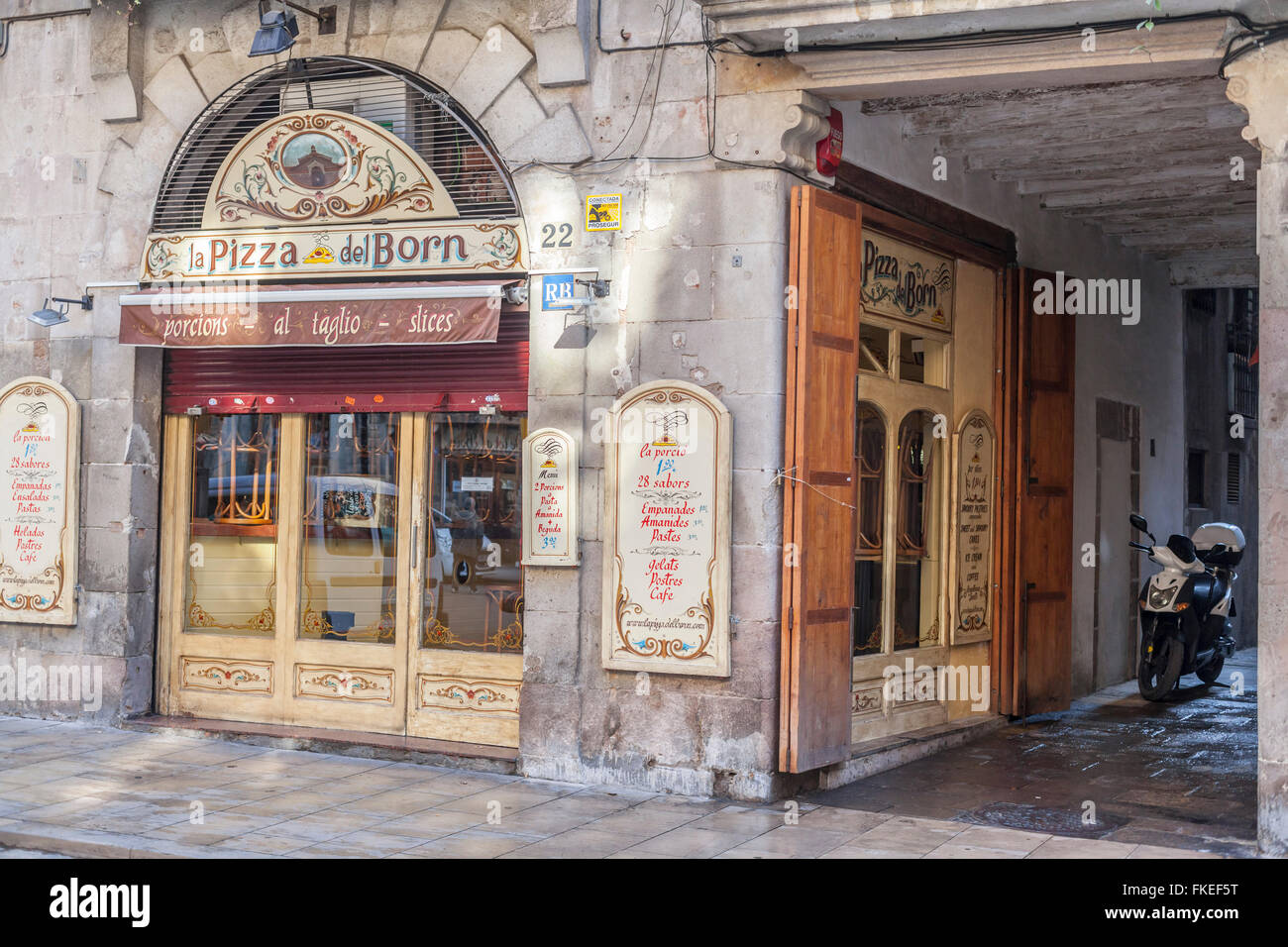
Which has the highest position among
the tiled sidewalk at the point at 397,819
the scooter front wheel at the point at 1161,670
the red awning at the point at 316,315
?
the red awning at the point at 316,315

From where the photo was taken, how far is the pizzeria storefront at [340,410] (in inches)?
348

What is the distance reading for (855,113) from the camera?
28.4ft

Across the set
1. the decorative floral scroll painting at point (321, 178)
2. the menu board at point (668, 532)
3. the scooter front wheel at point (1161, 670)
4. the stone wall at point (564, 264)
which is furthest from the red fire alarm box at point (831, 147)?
the scooter front wheel at point (1161, 670)

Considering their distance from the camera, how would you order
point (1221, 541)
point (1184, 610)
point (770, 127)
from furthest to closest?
point (1221, 541) → point (1184, 610) → point (770, 127)

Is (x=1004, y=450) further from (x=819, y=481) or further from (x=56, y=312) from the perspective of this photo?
(x=56, y=312)

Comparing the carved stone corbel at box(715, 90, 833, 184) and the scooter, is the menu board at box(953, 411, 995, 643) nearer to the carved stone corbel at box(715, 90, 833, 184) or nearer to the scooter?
the scooter

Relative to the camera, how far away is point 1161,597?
11820mm

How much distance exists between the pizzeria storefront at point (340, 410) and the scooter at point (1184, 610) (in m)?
5.80

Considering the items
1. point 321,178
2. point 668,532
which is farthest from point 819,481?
point 321,178

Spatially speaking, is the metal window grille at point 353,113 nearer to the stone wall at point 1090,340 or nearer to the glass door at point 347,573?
the glass door at point 347,573

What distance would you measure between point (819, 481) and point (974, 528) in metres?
2.75

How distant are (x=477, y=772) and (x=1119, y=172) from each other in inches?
246

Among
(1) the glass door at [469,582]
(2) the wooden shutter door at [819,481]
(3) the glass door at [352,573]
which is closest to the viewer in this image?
(2) the wooden shutter door at [819,481]

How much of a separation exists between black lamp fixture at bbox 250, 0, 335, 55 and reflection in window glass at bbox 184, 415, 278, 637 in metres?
2.39
